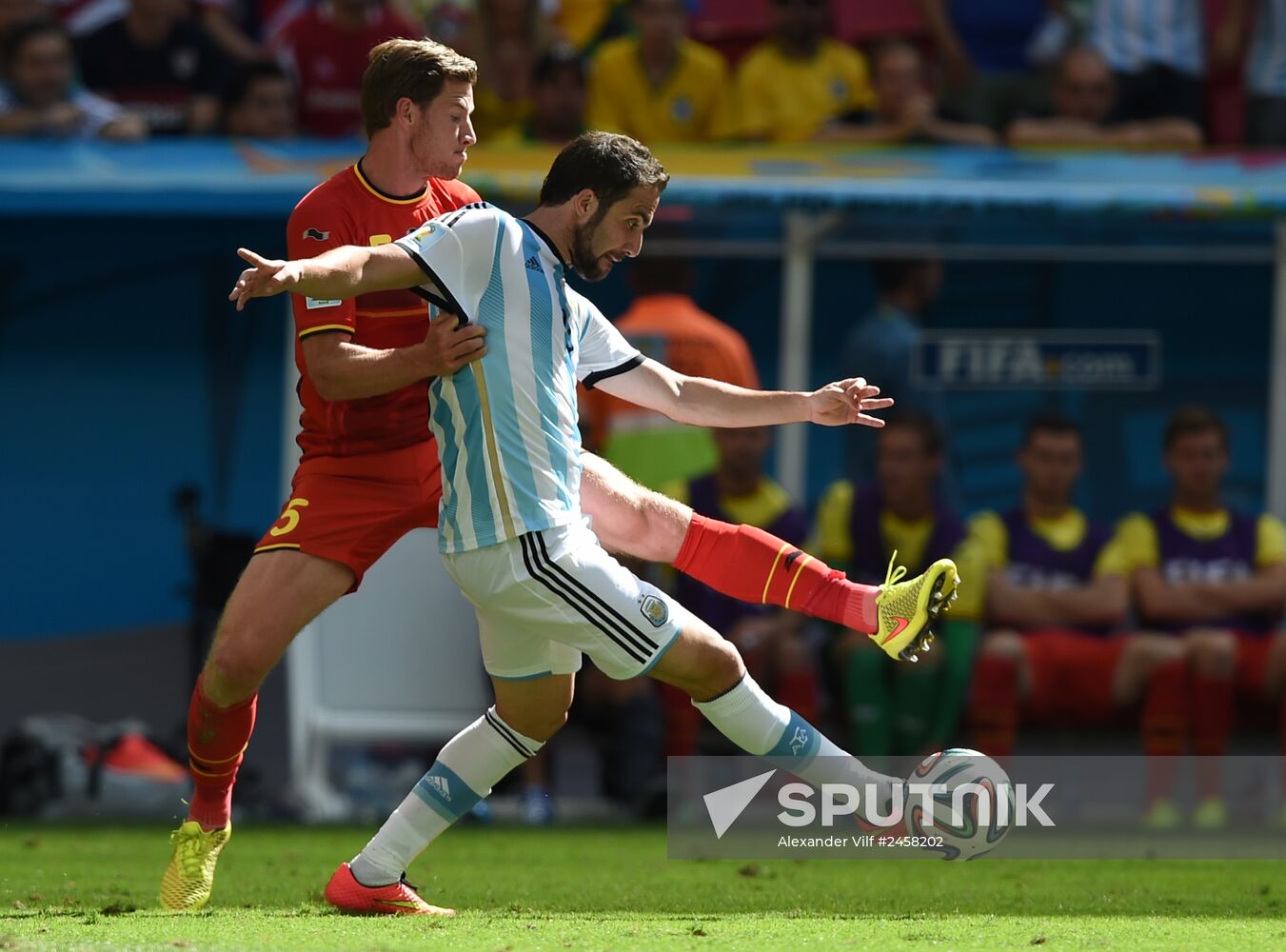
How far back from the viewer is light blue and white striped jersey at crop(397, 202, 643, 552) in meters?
4.57

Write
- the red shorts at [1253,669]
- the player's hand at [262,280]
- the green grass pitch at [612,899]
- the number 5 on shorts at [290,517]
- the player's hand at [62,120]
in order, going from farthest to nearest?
the player's hand at [62,120] → the red shorts at [1253,669] → the number 5 on shorts at [290,517] → the green grass pitch at [612,899] → the player's hand at [262,280]

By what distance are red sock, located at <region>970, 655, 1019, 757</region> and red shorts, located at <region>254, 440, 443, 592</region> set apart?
3.53m

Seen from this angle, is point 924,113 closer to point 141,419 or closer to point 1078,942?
point 141,419

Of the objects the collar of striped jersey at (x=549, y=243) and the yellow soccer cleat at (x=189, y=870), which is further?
the yellow soccer cleat at (x=189, y=870)

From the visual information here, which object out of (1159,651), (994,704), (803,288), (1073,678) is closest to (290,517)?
(994,704)

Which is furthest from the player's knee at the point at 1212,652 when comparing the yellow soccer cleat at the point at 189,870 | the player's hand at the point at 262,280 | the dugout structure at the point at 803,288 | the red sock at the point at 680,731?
the player's hand at the point at 262,280

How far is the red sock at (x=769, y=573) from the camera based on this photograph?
495 cm

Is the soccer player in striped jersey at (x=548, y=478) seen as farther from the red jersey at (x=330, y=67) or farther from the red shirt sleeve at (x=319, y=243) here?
the red jersey at (x=330, y=67)

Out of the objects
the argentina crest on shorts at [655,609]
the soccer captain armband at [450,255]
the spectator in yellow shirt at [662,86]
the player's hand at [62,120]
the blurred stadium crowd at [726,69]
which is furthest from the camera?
the spectator in yellow shirt at [662,86]

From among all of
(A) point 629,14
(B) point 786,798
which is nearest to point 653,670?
(B) point 786,798

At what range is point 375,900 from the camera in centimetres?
498

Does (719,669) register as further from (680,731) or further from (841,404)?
(680,731)

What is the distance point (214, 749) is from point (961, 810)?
6.18 feet

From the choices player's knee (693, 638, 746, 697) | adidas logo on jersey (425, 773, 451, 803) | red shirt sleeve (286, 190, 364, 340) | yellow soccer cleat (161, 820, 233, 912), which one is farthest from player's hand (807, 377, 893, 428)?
yellow soccer cleat (161, 820, 233, 912)
